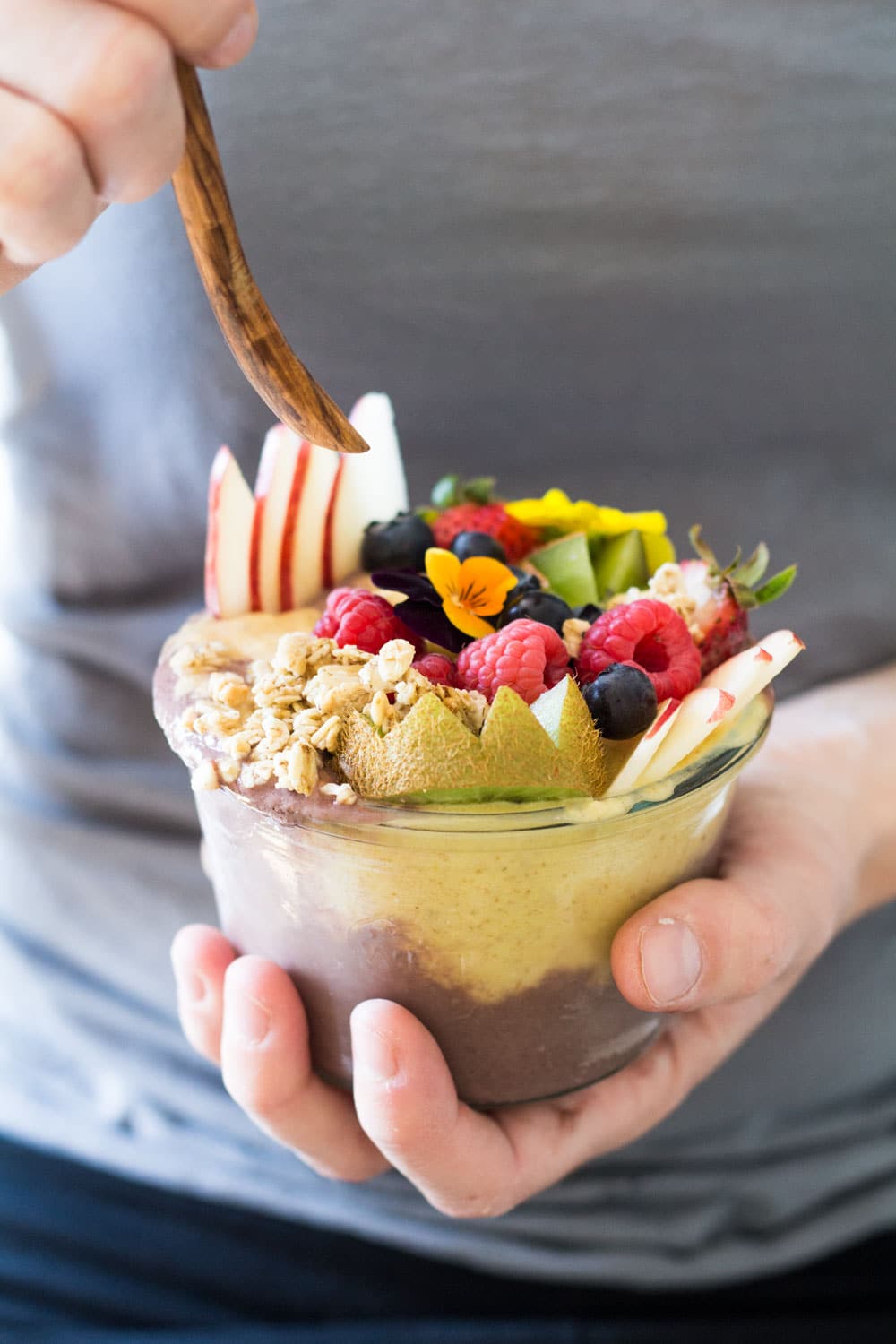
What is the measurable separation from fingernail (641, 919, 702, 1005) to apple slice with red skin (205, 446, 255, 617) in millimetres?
405

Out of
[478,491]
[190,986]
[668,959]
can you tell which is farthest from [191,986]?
[478,491]

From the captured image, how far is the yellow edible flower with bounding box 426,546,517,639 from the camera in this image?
2.31ft

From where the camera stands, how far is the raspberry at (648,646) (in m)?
0.68

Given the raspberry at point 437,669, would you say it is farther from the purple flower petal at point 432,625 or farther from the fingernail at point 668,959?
the fingernail at point 668,959

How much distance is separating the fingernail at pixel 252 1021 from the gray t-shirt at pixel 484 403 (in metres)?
0.37

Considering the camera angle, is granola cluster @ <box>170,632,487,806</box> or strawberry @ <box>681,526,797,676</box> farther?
strawberry @ <box>681,526,797,676</box>

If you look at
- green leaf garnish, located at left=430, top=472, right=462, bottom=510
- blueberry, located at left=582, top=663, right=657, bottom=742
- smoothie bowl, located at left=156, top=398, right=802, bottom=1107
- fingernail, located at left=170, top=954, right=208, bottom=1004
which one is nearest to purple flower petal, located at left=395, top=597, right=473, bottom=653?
smoothie bowl, located at left=156, top=398, right=802, bottom=1107

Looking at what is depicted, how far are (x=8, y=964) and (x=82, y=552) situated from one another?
438 millimetres

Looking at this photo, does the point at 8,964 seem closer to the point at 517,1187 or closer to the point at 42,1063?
the point at 42,1063

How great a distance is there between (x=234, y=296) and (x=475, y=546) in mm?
280

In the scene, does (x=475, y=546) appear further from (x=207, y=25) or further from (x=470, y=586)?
(x=207, y=25)

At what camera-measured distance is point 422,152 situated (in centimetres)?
106

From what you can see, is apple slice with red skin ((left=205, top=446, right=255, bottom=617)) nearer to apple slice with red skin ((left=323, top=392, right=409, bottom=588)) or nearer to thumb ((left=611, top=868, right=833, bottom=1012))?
apple slice with red skin ((left=323, top=392, right=409, bottom=588))

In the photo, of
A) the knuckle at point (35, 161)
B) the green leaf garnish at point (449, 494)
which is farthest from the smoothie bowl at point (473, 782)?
the knuckle at point (35, 161)
